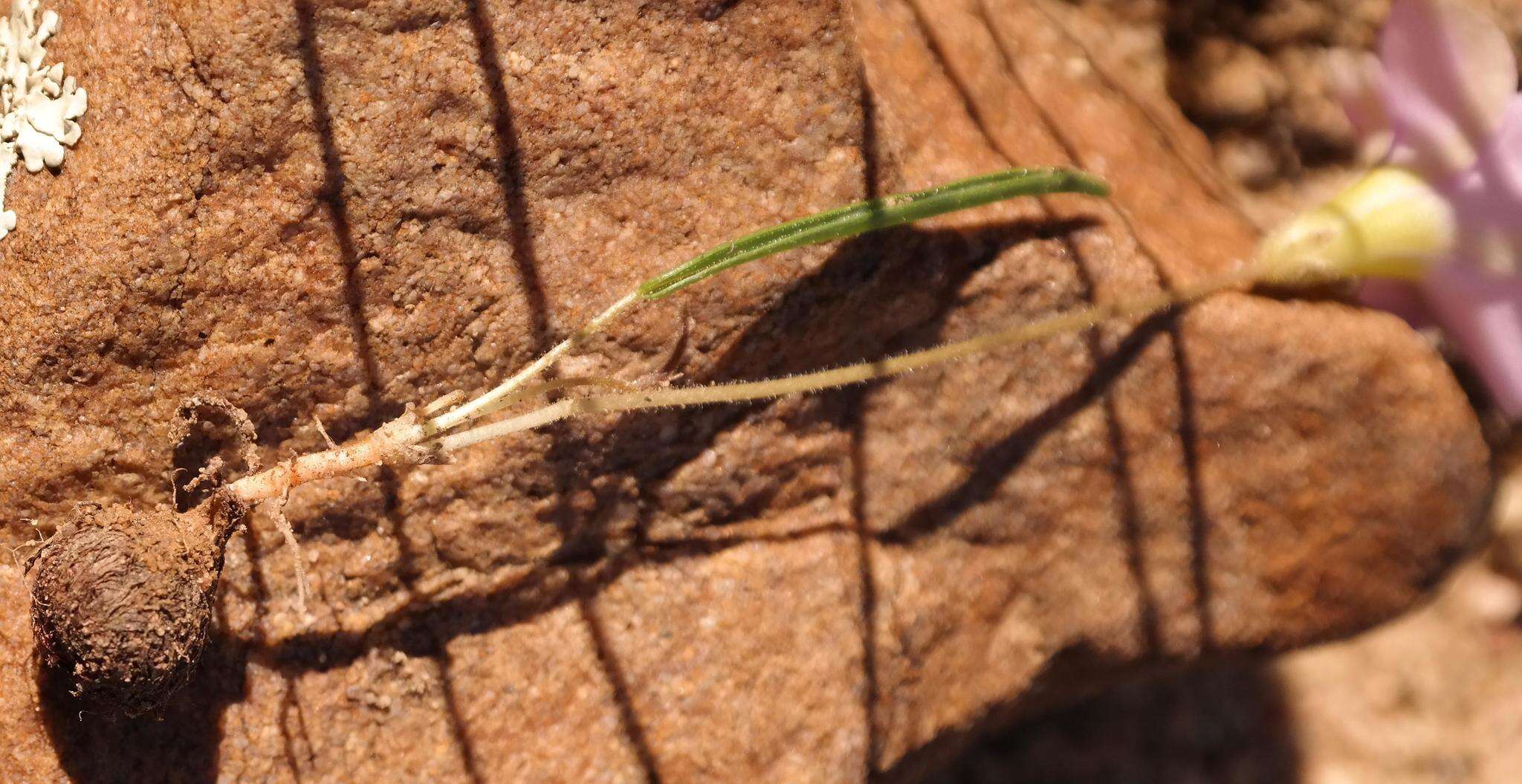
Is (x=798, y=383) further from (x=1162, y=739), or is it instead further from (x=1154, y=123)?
(x=1162, y=739)

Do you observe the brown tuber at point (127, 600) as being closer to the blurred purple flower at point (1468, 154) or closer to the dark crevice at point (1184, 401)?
the dark crevice at point (1184, 401)

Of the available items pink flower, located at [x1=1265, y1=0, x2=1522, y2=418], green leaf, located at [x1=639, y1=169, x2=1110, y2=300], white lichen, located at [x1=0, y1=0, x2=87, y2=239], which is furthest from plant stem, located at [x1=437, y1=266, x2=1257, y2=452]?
white lichen, located at [x1=0, y1=0, x2=87, y2=239]

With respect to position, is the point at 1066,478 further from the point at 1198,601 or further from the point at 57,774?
the point at 57,774

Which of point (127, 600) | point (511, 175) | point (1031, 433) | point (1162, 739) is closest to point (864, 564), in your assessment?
point (1031, 433)

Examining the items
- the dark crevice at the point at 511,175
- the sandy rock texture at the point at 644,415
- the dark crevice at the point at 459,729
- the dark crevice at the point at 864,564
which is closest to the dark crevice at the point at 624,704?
the sandy rock texture at the point at 644,415

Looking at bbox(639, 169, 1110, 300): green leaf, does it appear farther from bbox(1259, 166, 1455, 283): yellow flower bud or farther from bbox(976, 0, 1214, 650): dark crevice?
bbox(1259, 166, 1455, 283): yellow flower bud

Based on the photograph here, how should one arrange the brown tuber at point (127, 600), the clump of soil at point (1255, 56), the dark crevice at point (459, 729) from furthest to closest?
1. the clump of soil at point (1255, 56)
2. the dark crevice at point (459, 729)
3. the brown tuber at point (127, 600)
